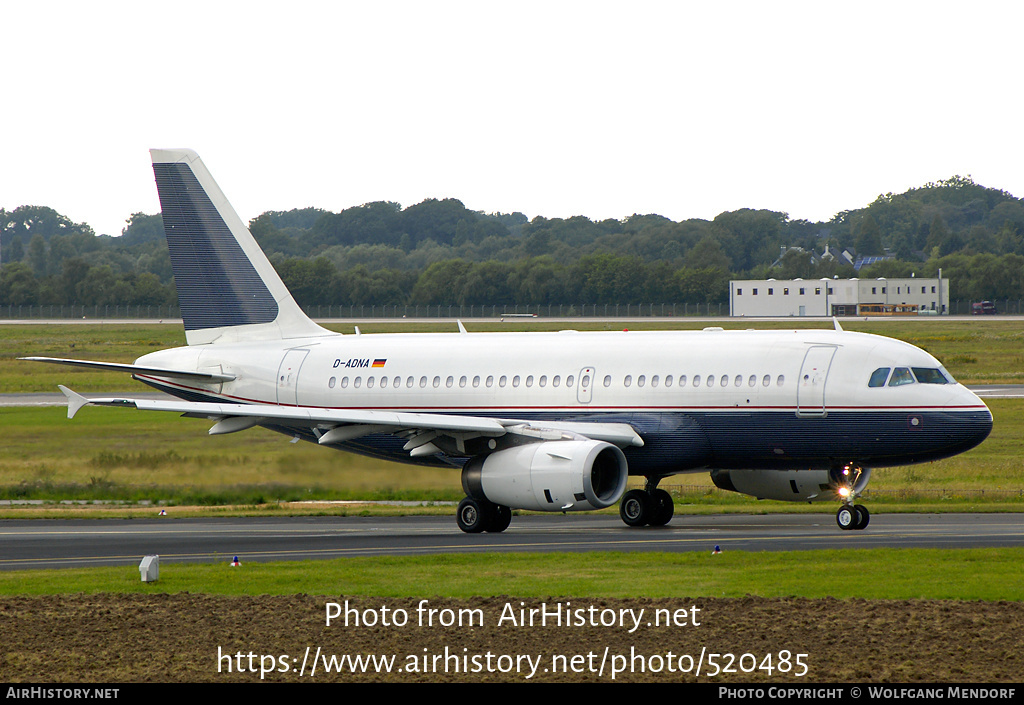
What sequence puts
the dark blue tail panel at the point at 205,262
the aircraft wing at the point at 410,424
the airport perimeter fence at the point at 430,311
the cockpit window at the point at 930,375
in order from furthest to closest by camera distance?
the airport perimeter fence at the point at 430,311, the dark blue tail panel at the point at 205,262, the aircraft wing at the point at 410,424, the cockpit window at the point at 930,375

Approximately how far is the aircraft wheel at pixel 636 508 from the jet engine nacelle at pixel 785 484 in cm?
212

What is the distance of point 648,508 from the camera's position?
33438 mm

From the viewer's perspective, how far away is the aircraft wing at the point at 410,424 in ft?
103

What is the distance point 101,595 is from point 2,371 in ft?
258

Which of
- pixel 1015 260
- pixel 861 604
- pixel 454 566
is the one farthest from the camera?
pixel 1015 260

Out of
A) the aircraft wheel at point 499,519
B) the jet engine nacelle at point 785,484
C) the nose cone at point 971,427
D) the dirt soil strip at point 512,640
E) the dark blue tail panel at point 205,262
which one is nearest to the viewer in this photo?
the dirt soil strip at point 512,640

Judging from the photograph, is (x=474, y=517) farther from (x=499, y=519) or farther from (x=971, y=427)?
(x=971, y=427)

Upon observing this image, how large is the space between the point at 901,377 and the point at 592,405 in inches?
300

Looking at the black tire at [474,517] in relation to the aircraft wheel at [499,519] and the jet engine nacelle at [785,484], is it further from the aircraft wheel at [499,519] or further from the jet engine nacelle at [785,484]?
the jet engine nacelle at [785,484]

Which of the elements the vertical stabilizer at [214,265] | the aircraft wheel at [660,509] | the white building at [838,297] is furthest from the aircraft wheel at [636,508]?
the white building at [838,297]

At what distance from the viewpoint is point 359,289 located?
545ft

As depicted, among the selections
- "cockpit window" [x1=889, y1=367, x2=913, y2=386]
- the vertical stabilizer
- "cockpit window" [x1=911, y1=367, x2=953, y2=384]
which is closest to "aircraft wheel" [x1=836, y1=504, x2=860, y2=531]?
"cockpit window" [x1=889, y1=367, x2=913, y2=386]

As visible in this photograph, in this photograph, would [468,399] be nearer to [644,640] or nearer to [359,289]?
[644,640]

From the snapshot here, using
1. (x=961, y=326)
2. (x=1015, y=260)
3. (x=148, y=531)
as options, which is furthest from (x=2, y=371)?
(x=1015, y=260)
